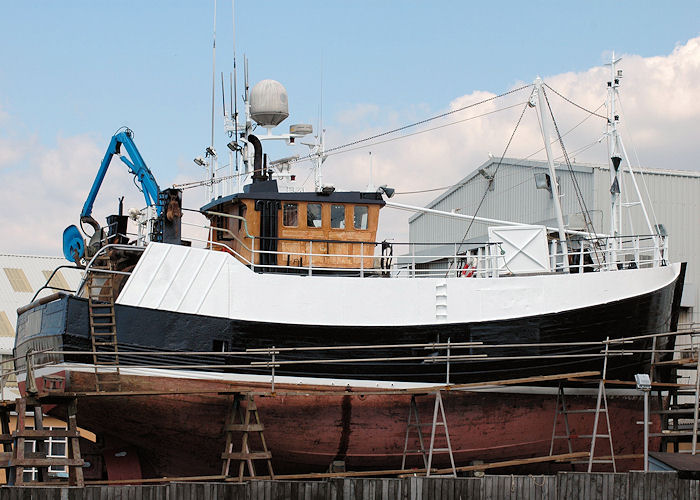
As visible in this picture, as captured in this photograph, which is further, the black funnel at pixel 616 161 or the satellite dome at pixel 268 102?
the black funnel at pixel 616 161

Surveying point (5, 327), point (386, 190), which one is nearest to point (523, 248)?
point (386, 190)

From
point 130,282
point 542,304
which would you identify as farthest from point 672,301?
point 130,282

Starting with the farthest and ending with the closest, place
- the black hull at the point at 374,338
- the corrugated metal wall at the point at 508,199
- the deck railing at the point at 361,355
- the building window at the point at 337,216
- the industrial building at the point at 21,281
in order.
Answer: the industrial building at the point at 21,281
the corrugated metal wall at the point at 508,199
the building window at the point at 337,216
the black hull at the point at 374,338
the deck railing at the point at 361,355

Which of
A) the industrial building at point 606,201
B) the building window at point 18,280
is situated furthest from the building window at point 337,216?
the building window at point 18,280

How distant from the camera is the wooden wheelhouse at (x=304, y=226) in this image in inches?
693

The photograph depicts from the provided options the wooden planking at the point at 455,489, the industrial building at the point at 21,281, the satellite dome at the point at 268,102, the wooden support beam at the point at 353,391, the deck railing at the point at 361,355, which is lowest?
the wooden planking at the point at 455,489

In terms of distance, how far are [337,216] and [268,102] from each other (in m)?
3.15

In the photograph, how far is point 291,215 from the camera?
17.9 m

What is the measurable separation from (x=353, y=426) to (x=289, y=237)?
165 inches

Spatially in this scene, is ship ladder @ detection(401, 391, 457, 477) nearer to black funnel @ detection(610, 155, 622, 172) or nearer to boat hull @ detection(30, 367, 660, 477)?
boat hull @ detection(30, 367, 660, 477)

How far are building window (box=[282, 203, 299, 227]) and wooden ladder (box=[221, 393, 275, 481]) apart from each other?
398cm

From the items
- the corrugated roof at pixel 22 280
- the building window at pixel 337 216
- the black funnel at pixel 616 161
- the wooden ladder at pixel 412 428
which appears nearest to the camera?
the wooden ladder at pixel 412 428

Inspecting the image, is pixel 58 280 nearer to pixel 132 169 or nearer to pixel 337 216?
pixel 132 169

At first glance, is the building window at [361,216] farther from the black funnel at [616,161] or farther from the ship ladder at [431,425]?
the black funnel at [616,161]
